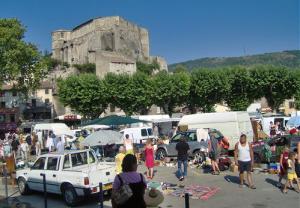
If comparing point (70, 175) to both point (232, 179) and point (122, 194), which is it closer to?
point (232, 179)

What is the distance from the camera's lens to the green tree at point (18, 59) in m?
53.8

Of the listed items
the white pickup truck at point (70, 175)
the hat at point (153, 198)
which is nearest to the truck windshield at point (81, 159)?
the white pickup truck at point (70, 175)

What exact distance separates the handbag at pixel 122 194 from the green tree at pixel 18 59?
49638mm

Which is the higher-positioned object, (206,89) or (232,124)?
(206,89)

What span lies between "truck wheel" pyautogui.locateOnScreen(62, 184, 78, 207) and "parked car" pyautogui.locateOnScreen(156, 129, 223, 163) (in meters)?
8.40

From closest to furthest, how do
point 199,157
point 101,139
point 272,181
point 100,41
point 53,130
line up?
point 272,181, point 199,157, point 101,139, point 53,130, point 100,41

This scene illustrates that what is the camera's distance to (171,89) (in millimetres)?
56188

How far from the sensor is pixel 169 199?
1334cm

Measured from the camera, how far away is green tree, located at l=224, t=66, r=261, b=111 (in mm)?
54531

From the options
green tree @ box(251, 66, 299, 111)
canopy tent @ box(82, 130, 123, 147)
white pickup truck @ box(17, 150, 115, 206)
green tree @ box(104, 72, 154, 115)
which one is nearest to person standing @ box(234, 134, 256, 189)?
white pickup truck @ box(17, 150, 115, 206)

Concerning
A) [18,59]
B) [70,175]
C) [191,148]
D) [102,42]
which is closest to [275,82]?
[18,59]

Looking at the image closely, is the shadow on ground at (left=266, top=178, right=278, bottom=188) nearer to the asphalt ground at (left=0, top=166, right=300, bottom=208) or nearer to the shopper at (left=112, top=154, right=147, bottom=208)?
the asphalt ground at (left=0, top=166, right=300, bottom=208)

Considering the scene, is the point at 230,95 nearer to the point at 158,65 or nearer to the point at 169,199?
the point at 169,199

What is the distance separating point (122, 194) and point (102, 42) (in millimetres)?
110262
